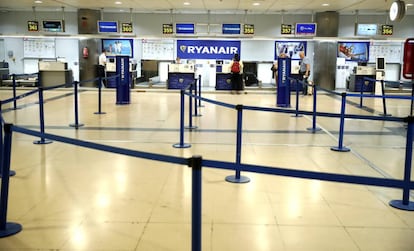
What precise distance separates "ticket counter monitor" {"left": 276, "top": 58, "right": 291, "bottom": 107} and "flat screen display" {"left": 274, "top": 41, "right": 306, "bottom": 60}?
22.3 feet

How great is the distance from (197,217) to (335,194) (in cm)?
268

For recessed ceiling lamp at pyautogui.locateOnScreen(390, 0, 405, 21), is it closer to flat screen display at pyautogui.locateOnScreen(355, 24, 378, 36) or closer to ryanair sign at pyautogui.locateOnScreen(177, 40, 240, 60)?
flat screen display at pyautogui.locateOnScreen(355, 24, 378, 36)

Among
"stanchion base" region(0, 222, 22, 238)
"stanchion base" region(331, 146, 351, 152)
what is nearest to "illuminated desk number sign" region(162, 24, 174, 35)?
"stanchion base" region(331, 146, 351, 152)

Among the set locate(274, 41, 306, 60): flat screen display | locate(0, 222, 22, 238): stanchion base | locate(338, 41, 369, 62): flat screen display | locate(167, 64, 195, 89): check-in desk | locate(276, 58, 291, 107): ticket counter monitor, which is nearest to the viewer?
locate(0, 222, 22, 238): stanchion base

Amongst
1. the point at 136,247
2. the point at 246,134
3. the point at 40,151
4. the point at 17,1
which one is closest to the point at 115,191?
the point at 136,247

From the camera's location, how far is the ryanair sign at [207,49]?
1878 cm

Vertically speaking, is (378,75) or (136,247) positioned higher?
(378,75)

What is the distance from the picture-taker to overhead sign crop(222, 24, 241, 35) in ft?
57.4

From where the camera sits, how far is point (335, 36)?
1841cm

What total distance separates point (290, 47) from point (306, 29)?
1923 millimetres

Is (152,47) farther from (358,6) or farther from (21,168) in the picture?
(21,168)

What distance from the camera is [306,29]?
17609 millimetres

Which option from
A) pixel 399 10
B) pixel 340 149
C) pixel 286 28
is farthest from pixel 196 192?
pixel 286 28

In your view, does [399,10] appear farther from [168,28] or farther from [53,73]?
[53,73]
